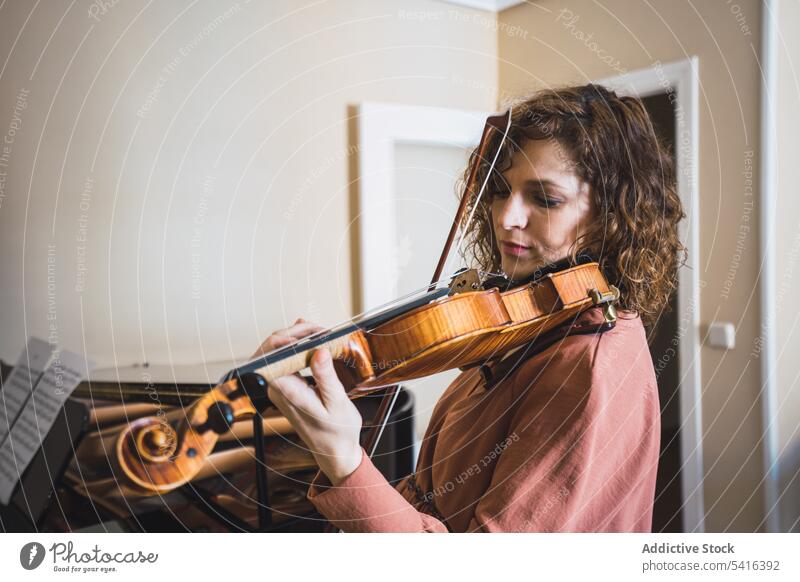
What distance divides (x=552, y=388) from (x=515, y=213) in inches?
8.9

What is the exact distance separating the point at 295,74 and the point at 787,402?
874 millimetres

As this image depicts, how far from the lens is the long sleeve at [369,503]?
0.58 metres

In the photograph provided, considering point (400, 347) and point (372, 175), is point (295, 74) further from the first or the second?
point (400, 347)

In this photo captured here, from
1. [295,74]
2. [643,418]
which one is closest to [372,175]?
[295,74]

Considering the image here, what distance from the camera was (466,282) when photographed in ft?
2.37

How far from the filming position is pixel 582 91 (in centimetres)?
73

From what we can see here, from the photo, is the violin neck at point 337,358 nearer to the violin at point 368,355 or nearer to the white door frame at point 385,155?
the violin at point 368,355

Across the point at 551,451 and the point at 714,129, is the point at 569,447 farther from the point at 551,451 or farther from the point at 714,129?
the point at 714,129

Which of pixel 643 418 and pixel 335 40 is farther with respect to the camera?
pixel 335 40

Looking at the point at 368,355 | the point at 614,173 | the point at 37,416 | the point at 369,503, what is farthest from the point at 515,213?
the point at 37,416

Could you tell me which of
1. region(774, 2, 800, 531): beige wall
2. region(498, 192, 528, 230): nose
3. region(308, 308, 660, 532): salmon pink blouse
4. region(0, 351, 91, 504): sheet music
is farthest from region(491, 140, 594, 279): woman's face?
region(0, 351, 91, 504): sheet music

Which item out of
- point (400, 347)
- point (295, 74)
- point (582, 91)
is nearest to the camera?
point (400, 347)

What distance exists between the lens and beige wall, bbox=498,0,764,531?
2.86 ft

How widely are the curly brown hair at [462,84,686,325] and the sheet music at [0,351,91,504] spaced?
593 mm
